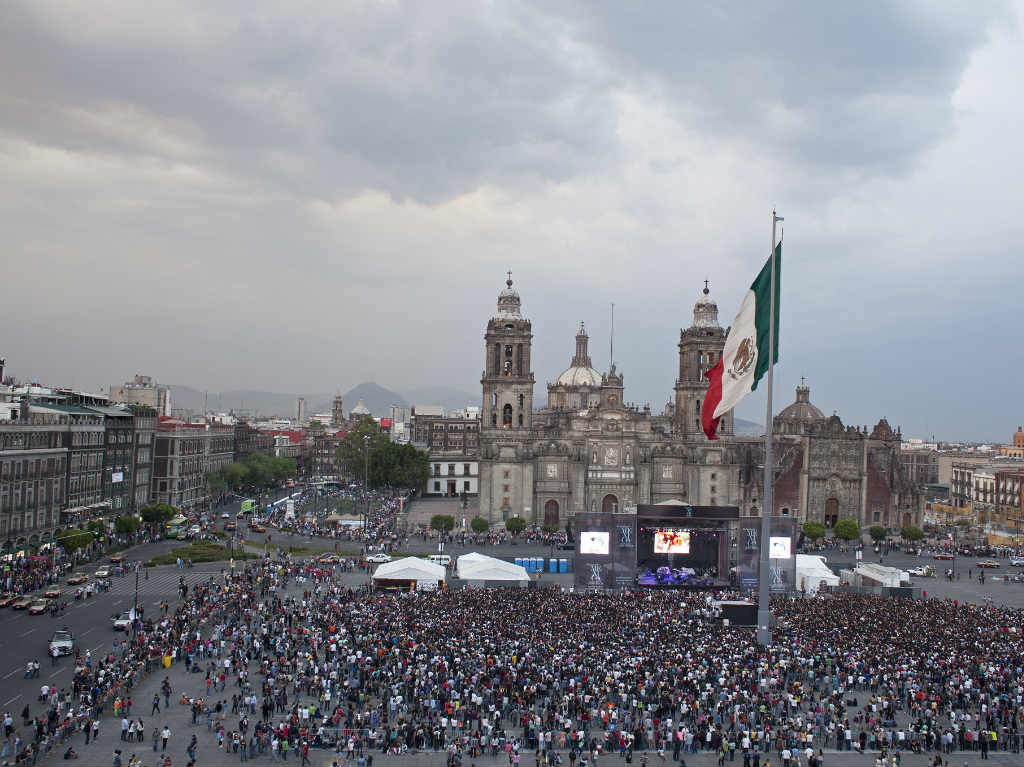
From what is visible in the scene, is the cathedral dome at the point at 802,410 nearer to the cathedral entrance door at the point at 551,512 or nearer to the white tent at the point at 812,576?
the cathedral entrance door at the point at 551,512

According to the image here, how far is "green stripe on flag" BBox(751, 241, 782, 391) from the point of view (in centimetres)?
2998

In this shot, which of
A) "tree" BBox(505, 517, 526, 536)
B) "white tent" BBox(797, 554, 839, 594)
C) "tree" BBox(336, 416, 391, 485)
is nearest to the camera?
"white tent" BBox(797, 554, 839, 594)

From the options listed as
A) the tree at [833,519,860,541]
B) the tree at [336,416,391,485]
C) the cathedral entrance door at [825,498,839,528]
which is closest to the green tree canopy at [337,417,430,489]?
the tree at [336,416,391,485]

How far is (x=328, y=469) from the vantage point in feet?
512

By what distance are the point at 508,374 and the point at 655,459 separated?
1548cm

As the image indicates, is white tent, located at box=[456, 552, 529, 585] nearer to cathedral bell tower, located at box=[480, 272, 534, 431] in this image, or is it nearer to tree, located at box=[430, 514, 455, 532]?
tree, located at box=[430, 514, 455, 532]

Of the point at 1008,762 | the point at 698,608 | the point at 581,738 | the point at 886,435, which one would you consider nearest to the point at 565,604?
the point at 698,608

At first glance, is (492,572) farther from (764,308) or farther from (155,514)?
(155,514)

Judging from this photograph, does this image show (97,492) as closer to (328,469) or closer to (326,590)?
(326,590)

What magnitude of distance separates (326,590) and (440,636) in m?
16.0

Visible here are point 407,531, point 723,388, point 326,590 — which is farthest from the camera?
point 407,531

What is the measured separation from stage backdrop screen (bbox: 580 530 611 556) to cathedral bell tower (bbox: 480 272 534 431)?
1237 inches

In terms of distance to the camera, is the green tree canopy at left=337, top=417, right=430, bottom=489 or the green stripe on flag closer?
the green stripe on flag

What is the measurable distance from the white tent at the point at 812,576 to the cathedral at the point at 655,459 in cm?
2628
